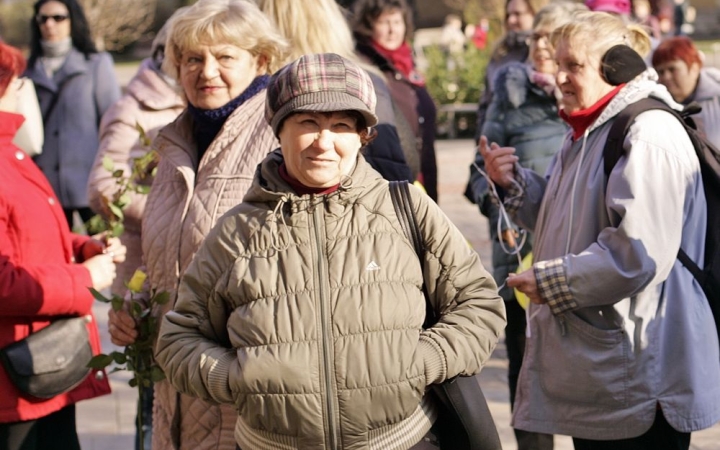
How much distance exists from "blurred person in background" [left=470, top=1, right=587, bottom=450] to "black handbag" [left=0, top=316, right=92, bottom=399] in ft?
7.60

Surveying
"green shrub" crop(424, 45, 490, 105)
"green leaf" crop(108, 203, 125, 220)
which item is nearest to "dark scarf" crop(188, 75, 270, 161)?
"green leaf" crop(108, 203, 125, 220)

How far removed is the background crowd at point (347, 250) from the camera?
2.90 meters

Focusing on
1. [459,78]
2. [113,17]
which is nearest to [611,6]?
[459,78]

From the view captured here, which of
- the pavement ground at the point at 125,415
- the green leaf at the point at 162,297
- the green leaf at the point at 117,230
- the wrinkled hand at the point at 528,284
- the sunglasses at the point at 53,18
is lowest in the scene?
the pavement ground at the point at 125,415

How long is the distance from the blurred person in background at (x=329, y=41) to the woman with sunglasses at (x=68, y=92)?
4013 millimetres

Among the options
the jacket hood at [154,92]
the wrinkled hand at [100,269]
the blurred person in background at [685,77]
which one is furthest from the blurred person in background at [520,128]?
Result: the wrinkled hand at [100,269]

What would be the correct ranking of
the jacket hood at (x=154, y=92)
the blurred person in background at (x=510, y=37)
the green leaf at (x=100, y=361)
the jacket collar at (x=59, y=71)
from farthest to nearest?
the jacket collar at (x=59, y=71)
the blurred person in background at (x=510, y=37)
the jacket hood at (x=154, y=92)
the green leaf at (x=100, y=361)

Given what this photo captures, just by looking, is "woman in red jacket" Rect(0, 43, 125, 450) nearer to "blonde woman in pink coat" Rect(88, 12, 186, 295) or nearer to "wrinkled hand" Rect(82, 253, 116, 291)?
"wrinkled hand" Rect(82, 253, 116, 291)

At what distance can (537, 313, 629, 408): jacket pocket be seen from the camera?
400 centimetres

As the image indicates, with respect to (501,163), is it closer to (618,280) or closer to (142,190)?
(618,280)

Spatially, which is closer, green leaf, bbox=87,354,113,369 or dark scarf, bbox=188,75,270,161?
dark scarf, bbox=188,75,270,161

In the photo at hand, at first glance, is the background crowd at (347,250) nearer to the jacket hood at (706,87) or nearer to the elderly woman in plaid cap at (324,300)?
the elderly woman in plaid cap at (324,300)

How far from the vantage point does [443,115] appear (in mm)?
22109

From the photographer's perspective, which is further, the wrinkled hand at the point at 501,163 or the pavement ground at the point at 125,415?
the pavement ground at the point at 125,415
